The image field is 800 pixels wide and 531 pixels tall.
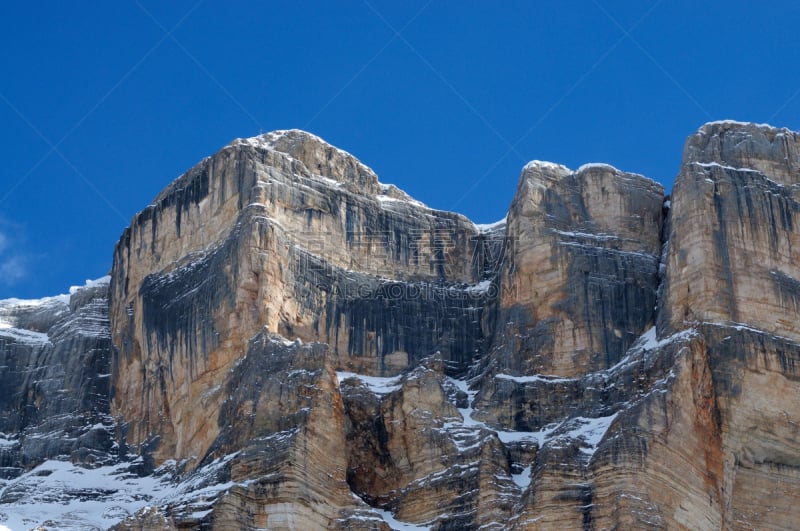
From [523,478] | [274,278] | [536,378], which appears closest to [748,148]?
[536,378]

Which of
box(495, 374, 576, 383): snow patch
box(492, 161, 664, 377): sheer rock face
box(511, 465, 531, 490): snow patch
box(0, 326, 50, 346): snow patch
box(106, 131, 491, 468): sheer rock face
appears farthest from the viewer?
box(0, 326, 50, 346): snow patch

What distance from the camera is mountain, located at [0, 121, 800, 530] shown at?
408 ft

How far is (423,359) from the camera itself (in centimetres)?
14188

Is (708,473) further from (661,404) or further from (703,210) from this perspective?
(703,210)

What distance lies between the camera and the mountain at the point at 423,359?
4899 inches

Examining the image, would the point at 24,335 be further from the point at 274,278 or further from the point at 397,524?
the point at 397,524

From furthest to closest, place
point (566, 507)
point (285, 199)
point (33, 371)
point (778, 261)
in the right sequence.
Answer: point (33, 371)
point (285, 199)
point (778, 261)
point (566, 507)

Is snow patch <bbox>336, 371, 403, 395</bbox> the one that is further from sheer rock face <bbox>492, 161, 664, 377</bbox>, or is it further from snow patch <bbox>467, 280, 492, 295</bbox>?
snow patch <bbox>467, 280, 492, 295</bbox>

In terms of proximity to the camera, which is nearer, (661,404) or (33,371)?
(661,404)

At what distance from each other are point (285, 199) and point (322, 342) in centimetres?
1064

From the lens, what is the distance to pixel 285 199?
144250 millimetres

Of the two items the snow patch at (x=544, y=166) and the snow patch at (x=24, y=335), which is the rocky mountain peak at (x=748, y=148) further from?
the snow patch at (x=24, y=335)

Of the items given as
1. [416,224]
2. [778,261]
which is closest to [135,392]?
[416,224]

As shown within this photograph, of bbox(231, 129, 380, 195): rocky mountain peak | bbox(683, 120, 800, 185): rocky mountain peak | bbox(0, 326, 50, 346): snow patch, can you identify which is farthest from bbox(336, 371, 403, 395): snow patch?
bbox(0, 326, 50, 346): snow patch
